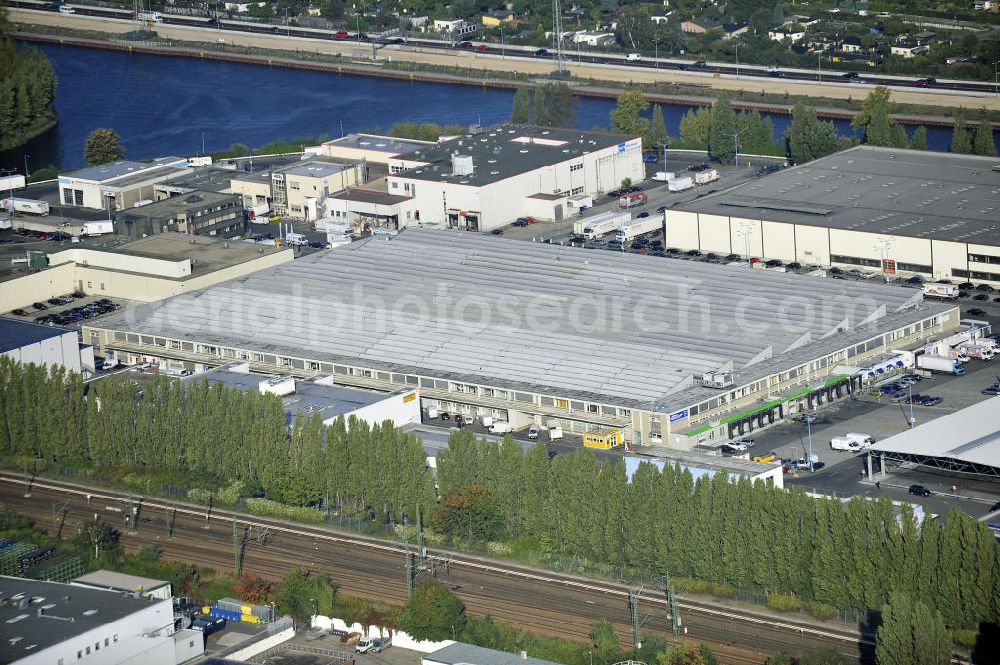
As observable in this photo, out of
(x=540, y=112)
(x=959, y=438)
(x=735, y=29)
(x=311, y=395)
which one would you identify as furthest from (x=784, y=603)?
(x=735, y=29)

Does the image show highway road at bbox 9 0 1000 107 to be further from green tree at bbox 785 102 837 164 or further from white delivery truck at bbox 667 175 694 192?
white delivery truck at bbox 667 175 694 192

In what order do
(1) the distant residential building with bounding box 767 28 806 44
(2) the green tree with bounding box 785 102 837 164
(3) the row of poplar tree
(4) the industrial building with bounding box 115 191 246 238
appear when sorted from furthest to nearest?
(1) the distant residential building with bounding box 767 28 806 44 → (2) the green tree with bounding box 785 102 837 164 → (4) the industrial building with bounding box 115 191 246 238 → (3) the row of poplar tree

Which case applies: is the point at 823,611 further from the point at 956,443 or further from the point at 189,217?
the point at 189,217

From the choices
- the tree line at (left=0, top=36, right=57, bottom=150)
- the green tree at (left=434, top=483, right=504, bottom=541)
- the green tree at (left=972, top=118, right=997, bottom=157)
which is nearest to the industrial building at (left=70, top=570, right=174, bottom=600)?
the green tree at (left=434, top=483, right=504, bottom=541)

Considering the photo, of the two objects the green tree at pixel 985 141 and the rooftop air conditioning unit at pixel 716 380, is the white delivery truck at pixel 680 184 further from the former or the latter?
the rooftop air conditioning unit at pixel 716 380

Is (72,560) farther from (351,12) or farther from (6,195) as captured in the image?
(351,12)

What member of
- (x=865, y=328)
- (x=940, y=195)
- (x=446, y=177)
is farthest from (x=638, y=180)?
(x=865, y=328)

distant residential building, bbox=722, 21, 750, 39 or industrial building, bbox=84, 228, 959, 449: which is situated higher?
distant residential building, bbox=722, 21, 750, 39
